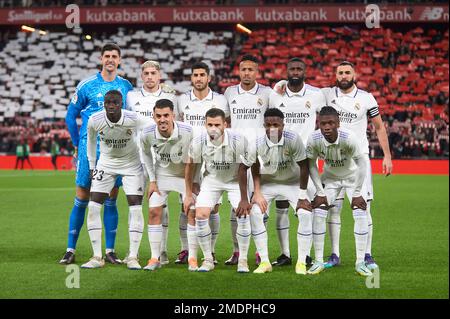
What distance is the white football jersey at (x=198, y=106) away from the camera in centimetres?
889

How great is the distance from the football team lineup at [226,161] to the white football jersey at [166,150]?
11 millimetres

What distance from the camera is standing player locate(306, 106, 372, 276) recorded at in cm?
794

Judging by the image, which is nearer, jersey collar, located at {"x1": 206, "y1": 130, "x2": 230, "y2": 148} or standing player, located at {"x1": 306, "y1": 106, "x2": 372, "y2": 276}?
standing player, located at {"x1": 306, "y1": 106, "x2": 372, "y2": 276}

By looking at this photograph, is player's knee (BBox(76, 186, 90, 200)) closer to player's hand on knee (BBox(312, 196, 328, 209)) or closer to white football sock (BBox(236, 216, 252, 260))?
white football sock (BBox(236, 216, 252, 260))

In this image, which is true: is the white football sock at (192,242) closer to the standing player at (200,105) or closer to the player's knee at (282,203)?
the standing player at (200,105)

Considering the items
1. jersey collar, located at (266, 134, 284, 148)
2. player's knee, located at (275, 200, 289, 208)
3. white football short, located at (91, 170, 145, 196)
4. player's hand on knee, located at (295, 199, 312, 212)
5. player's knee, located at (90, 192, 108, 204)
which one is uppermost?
jersey collar, located at (266, 134, 284, 148)

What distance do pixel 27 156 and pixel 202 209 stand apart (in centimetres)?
2136

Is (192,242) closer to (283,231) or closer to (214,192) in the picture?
(214,192)

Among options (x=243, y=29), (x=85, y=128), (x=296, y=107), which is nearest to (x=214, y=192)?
(x=296, y=107)

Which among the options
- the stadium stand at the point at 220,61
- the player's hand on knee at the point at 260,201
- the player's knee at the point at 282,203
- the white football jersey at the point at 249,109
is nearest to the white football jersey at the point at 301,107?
the white football jersey at the point at 249,109

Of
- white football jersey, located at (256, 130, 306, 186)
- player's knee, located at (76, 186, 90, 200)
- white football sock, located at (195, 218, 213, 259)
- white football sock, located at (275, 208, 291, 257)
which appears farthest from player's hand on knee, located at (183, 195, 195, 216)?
player's knee, located at (76, 186, 90, 200)

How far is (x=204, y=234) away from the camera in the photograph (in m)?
8.17
